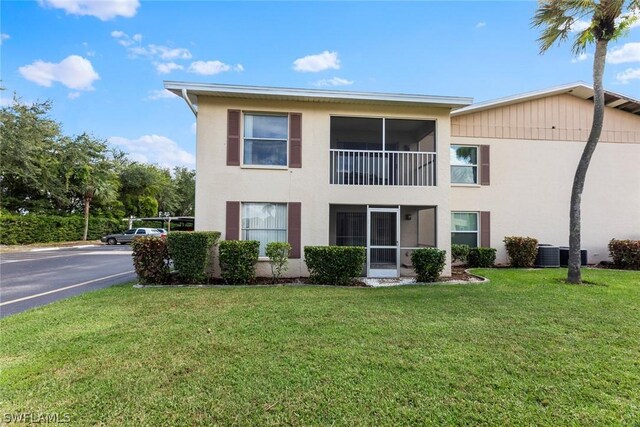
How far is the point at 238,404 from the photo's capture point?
2916 millimetres

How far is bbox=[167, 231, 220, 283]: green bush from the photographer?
830 centimetres

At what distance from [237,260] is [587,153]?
9.62m

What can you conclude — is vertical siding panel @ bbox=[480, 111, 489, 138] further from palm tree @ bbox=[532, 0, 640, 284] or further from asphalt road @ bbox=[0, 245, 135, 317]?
asphalt road @ bbox=[0, 245, 135, 317]

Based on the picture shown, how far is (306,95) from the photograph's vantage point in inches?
363

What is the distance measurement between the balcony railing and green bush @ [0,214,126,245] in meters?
24.7

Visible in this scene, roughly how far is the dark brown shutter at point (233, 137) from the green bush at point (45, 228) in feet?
73.2

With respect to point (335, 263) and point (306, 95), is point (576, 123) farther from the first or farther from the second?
point (335, 263)

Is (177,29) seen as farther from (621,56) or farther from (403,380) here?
(621,56)

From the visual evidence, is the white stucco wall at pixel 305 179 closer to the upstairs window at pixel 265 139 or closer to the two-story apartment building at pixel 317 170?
the two-story apartment building at pixel 317 170

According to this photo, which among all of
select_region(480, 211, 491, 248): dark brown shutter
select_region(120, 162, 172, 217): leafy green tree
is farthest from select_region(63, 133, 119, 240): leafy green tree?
select_region(480, 211, 491, 248): dark brown shutter

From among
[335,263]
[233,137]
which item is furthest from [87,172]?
[335,263]

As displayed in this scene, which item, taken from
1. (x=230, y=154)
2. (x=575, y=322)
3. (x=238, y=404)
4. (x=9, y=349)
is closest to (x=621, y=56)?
(x=575, y=322)

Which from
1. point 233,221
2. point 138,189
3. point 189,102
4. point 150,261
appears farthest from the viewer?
point 138,189

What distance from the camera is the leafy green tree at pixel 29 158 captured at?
21031 millimetres
